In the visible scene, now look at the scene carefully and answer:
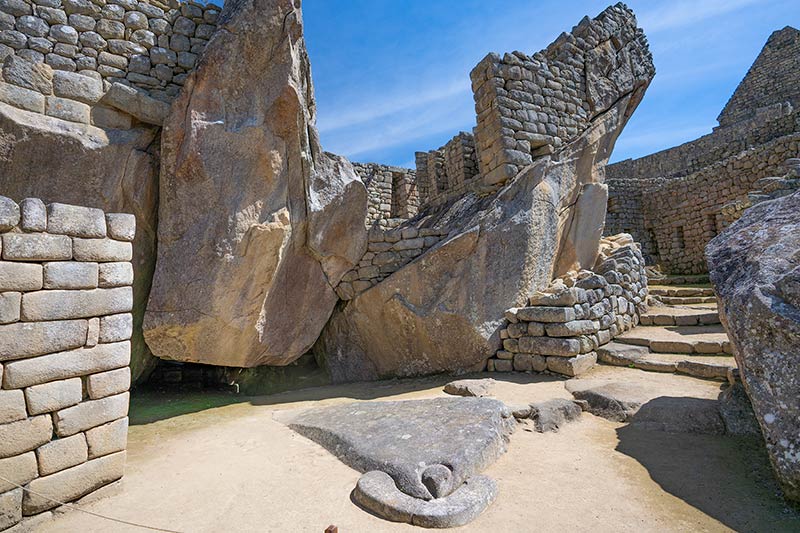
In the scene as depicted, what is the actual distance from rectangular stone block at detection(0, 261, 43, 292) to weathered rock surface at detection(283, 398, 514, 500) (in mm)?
2672

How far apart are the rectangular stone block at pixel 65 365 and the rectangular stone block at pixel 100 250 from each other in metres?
0.74

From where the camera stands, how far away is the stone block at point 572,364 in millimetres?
5852

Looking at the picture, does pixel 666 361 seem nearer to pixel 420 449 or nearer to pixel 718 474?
pixel 718 474

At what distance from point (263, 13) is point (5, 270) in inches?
183

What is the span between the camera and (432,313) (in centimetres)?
679

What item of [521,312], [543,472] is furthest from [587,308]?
[543,472]

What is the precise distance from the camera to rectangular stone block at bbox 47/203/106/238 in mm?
3111

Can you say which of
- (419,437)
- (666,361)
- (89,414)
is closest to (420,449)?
(419,437)

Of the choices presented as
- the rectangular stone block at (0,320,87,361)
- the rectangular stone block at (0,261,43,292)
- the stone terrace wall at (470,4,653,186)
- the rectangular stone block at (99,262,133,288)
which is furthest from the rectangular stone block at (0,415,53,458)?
the stone terrace wall at (470,4,653,186)

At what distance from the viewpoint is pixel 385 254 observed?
7.38 metres

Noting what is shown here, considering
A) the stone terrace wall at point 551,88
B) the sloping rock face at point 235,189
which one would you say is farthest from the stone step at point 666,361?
the sloping rock face at point 235,189

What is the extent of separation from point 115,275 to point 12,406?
1.15 meters

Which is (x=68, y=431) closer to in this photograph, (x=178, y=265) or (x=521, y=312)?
(x=178, y=265)

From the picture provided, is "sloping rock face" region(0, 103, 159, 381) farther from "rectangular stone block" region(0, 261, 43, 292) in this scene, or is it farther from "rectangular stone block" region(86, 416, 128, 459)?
"rectangular stone block" region(86, 416, 128, 459)
